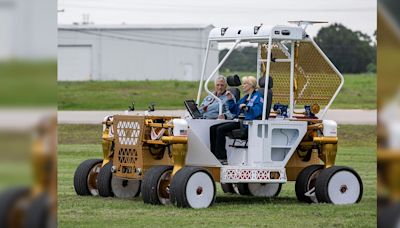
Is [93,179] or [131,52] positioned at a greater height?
[131,52]

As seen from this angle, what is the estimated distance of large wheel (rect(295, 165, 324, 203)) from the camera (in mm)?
11922

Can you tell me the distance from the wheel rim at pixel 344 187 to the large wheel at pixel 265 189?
135 cm

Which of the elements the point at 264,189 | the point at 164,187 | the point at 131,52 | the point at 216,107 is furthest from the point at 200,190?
the point at 131,52

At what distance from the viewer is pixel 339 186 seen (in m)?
11.6

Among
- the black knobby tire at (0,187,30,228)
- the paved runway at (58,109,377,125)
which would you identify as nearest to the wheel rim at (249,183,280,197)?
the black knobby tire at (0,187,30,228)

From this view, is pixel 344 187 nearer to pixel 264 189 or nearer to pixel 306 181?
pixel 306 181

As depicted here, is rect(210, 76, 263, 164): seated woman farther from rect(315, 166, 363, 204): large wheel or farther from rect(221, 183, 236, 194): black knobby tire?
rect(221, 183, 236, 194): black knobby tire

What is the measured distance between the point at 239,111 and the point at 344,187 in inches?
57.8

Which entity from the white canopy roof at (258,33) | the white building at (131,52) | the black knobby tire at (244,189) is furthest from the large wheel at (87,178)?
the white building at (131,52)

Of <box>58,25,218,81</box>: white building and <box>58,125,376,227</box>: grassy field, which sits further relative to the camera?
<box>58,25,218,81</box>: white building

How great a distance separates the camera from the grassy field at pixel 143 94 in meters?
28.8

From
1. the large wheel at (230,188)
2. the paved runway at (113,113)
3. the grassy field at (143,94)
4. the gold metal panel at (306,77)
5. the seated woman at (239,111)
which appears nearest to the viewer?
the seated woman at (239,111)

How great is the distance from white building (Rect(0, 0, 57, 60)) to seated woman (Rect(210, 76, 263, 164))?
32.0ft

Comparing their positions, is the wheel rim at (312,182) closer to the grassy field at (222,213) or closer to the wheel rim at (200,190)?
the grassy field at (222,213)
